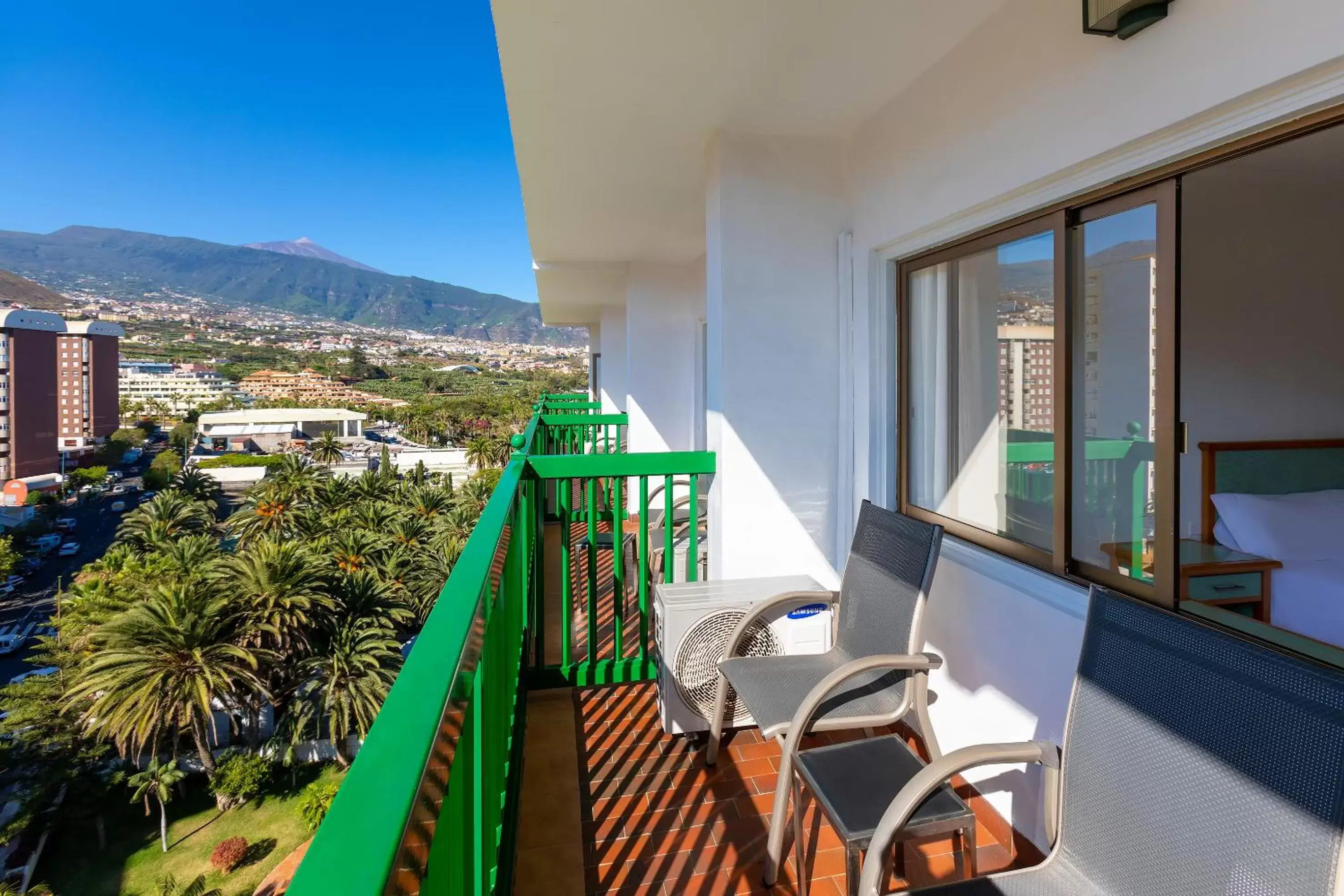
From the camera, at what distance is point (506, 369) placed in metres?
98.2

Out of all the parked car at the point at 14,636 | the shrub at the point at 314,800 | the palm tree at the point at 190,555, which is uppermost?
the palm tree at the point at 190,555

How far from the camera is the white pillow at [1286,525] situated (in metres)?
2.68

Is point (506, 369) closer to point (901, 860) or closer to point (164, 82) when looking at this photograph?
point (164, 82)

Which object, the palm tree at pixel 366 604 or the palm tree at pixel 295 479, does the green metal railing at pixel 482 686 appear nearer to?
the palm tree at pixel 366 604

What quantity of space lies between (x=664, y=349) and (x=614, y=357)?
3146 millimetres

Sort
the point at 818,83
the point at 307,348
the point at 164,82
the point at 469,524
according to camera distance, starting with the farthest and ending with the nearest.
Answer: the point at 164,82 < the point at 307,348 < the point at 469,524 < the point at 818,83

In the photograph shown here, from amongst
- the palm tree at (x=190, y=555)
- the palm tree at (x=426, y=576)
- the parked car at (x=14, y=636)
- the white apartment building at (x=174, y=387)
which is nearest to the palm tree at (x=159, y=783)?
the palm tree at (x=190, y=555)

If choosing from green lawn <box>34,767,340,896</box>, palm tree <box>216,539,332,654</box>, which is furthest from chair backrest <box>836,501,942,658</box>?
green lawn <box>34,767,340,896</box>

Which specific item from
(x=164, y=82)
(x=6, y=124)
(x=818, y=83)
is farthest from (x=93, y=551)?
(x=6, y=124)

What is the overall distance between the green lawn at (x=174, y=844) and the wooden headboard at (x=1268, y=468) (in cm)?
2620

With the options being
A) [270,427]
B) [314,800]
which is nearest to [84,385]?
[270,427]

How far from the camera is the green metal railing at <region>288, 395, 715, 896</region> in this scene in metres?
0.53

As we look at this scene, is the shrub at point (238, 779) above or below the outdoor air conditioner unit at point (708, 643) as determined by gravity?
below

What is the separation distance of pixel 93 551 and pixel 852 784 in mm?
59701
